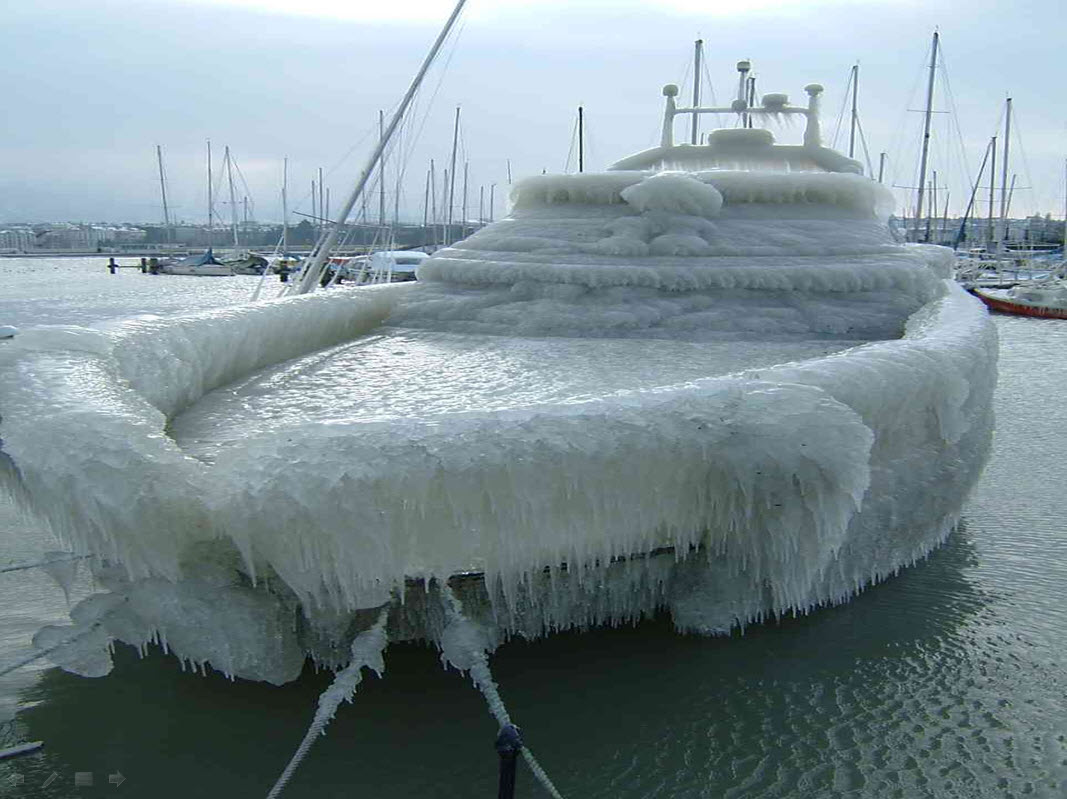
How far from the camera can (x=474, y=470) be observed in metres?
3.46

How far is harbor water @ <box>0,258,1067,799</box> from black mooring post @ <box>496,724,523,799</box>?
76 cm

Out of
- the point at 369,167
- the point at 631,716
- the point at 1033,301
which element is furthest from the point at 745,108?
the point at 1033,301

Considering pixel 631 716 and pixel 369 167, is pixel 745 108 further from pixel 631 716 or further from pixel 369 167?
pixel 631 716

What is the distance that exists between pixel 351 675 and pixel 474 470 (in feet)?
3.30

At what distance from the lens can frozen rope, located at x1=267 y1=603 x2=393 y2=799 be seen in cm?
344

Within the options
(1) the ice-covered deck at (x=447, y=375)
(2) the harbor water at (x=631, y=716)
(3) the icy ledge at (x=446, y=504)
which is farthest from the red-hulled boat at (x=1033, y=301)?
(3) the icy ledge at (x=446, y=504)

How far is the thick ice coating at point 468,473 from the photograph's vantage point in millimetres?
3398

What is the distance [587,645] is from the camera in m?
4.54

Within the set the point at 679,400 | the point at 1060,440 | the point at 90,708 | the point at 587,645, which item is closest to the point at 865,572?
the point at 587,645

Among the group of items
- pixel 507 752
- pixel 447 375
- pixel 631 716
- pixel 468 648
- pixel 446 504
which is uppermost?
pixel 447 375

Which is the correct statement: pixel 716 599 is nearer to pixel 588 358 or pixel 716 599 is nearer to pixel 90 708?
pixel 588 358

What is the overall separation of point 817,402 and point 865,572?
1.90 meters

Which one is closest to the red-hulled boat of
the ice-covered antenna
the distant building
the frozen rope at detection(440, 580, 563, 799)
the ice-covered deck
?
the ice-covered antenna

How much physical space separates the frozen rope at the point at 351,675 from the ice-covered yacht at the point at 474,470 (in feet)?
0.35
